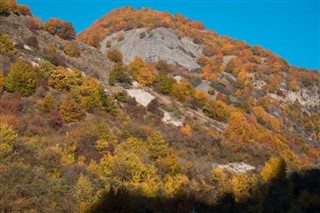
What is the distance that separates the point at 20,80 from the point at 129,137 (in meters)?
14.5

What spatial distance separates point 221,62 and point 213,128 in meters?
54.5

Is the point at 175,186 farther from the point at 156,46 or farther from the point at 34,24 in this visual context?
the point at 156,46

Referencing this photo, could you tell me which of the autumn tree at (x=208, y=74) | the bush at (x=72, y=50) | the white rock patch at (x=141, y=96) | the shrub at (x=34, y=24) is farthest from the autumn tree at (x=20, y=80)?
the autumn tree at (x=208, y=74)

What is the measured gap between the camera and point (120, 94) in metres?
54.7

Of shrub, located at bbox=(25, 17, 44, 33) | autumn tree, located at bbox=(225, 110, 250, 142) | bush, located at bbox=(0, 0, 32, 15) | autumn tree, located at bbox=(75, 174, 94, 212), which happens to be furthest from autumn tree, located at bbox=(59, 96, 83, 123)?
bush, located at bbox=(0, 0, 32, 15)

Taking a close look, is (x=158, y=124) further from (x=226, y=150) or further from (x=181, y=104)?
(x=181, y=104)

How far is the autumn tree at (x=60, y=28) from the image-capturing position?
72312mm

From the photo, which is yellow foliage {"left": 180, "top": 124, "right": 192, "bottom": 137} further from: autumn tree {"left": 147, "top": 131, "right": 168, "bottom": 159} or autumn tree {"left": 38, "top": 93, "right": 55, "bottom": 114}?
autumn tree {"left": 38, "top": 93, "right": 55, "bottom": 114}

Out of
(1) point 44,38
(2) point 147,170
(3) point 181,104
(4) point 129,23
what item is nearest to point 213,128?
(3) point 181,104

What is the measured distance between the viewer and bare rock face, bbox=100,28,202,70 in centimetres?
10262

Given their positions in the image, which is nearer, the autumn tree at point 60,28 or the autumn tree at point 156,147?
the autumn tree at point 156,147

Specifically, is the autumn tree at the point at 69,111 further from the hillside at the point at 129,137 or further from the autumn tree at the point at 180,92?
the autumn tree at the point at 180,92

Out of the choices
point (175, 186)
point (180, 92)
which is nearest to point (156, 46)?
point (180, 92)

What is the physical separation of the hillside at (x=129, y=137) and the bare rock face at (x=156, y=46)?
10.9 m
